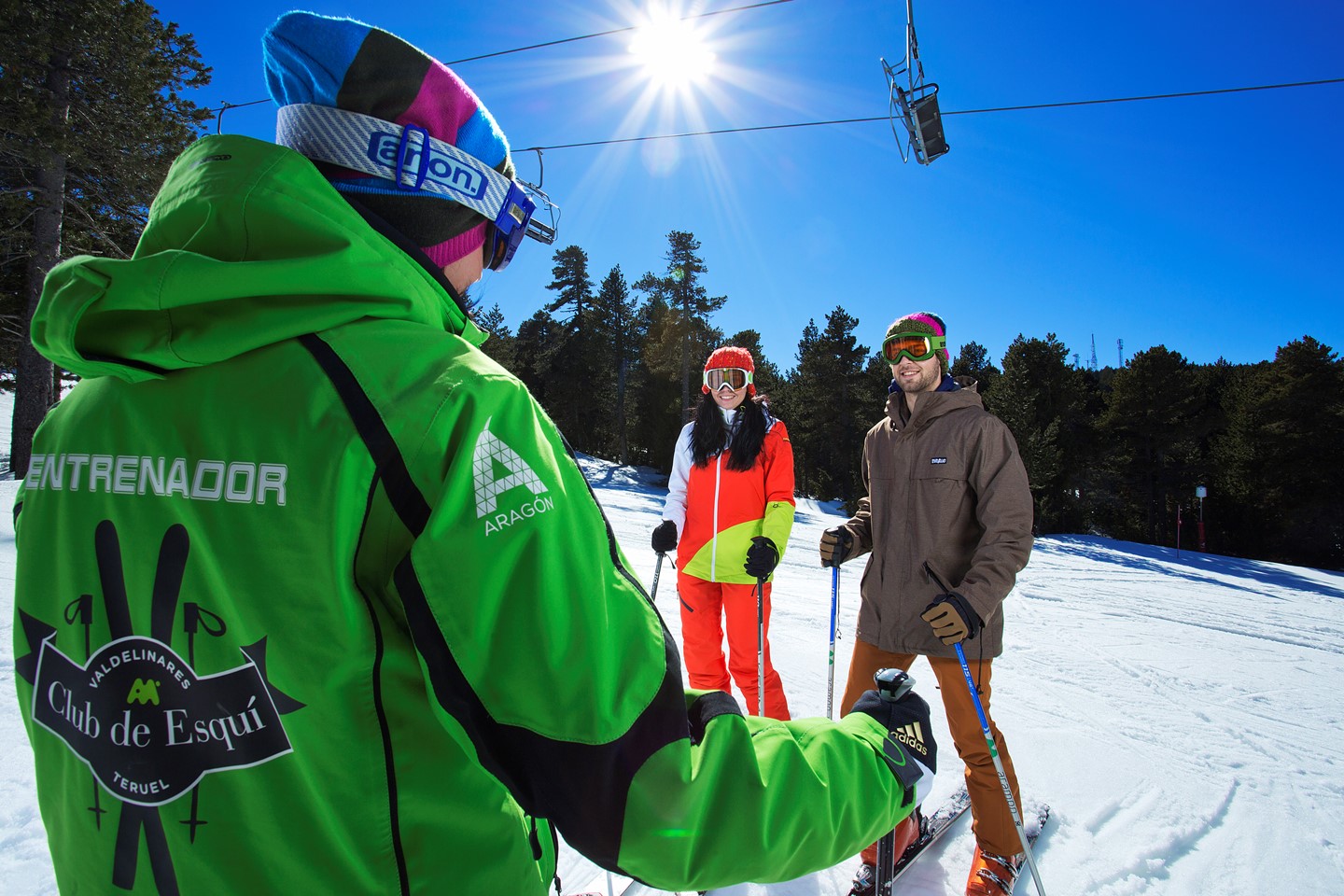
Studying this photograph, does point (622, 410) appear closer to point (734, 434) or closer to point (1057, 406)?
point (1057, 406)

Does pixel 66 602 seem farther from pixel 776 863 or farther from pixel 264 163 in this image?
pixel 776 863

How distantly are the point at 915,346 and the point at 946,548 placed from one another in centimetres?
98

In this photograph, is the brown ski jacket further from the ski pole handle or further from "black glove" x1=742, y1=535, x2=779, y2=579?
the ski pole handle

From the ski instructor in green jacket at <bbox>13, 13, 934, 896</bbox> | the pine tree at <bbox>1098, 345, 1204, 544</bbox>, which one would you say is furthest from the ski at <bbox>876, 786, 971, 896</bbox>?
the pine tree at <bbox>1098, 345, 1204, 544</bbox>

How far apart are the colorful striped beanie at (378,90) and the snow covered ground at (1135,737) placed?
7.98ft

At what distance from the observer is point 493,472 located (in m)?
0.71

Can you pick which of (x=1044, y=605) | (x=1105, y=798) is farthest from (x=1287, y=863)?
(x=1044, y=605)

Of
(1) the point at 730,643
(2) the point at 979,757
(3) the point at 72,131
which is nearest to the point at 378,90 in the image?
(2) the point at 979,757

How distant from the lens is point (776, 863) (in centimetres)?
81

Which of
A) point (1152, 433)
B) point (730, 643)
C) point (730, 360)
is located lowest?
point (730, 643)

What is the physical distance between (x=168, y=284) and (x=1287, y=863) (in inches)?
186

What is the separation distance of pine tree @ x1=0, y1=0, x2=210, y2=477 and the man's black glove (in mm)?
13791

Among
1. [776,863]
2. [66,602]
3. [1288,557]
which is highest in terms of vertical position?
[66,602]

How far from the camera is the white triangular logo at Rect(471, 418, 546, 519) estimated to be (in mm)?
695
